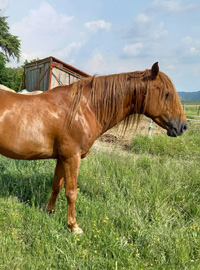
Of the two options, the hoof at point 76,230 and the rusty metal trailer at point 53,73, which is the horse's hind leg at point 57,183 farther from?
the rusty metal trailer at point 53,73

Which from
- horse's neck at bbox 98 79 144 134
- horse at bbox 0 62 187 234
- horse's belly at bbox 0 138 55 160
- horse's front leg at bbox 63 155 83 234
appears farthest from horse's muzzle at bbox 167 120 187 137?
horse's belly at bbox 0 138 55 160

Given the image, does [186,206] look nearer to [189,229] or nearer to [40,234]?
[189,229]

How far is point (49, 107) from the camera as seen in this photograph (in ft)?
7.47

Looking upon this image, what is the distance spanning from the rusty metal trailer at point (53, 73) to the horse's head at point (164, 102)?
557 cm

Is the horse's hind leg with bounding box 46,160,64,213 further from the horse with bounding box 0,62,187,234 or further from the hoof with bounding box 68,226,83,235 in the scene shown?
the hoof with bounding box 68,226,83,235

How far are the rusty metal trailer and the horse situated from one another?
17.6ft

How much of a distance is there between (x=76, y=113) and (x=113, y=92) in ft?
1.58

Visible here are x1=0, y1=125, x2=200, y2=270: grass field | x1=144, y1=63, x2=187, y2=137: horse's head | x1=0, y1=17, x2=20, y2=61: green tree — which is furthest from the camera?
x1=0, y1=17, x2=20, y2=61: green tree

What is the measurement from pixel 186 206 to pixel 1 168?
10.8ft

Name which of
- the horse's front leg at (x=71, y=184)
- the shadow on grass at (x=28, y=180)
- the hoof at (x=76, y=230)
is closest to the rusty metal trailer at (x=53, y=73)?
the shadow on grass at (x=28, y=180)

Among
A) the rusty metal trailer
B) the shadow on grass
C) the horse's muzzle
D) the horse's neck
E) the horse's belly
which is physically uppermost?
the rusty metal trailer

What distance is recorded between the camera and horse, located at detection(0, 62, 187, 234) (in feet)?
7.08

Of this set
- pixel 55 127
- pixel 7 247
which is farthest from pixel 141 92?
pixel 7 247

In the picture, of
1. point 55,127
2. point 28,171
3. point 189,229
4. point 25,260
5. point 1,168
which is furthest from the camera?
point 1,168
